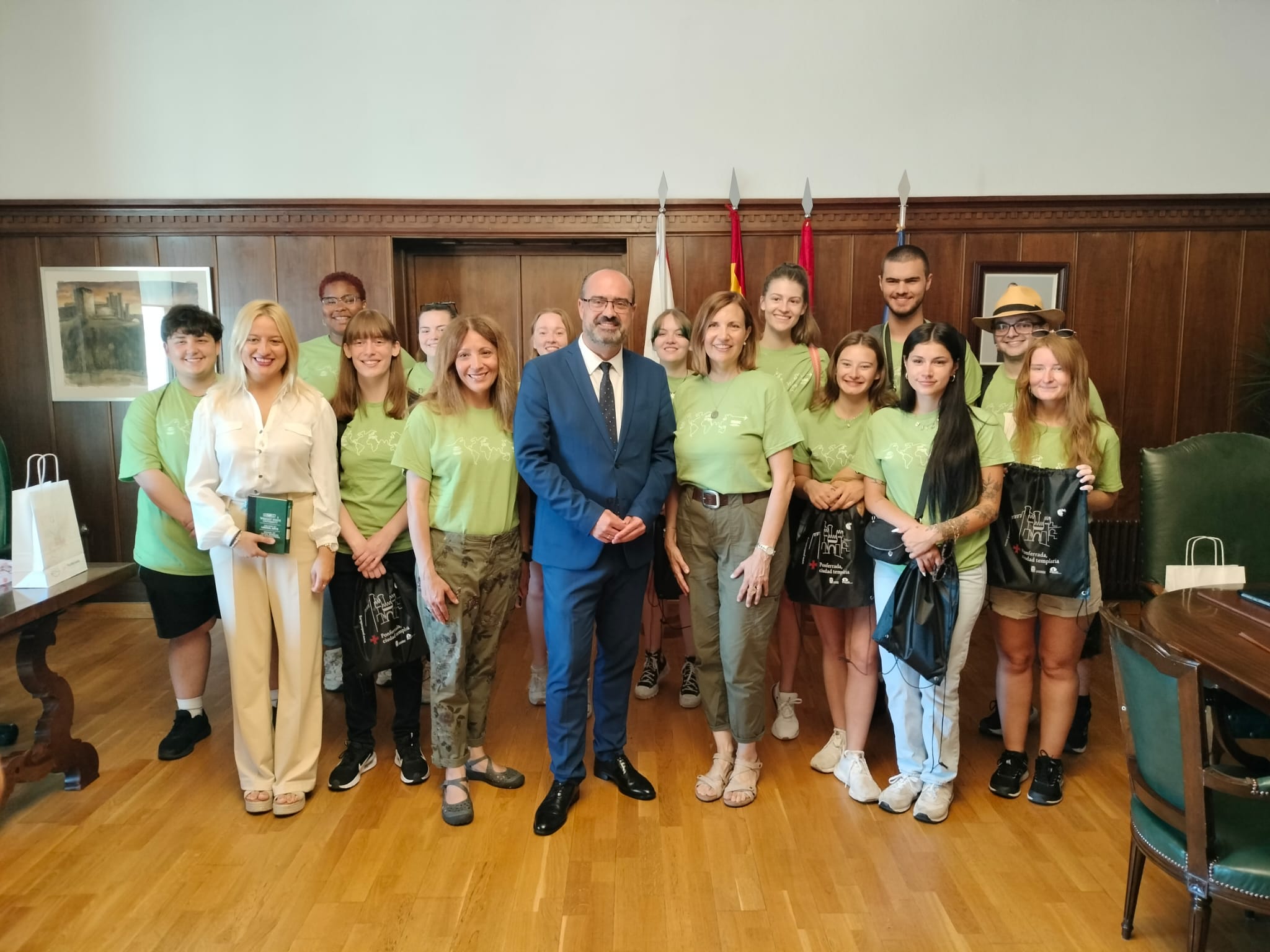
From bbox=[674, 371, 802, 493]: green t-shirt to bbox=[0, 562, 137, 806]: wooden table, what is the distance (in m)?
2.12

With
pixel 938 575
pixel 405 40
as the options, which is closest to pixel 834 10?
pixel 405 40

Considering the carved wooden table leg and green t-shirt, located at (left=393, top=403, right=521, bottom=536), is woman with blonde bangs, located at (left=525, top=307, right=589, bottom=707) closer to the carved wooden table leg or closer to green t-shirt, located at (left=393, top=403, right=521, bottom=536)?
green t-shirt, located at (left=393, top=403, right=521, bottom=536)

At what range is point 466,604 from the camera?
100 inches

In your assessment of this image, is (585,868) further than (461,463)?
No

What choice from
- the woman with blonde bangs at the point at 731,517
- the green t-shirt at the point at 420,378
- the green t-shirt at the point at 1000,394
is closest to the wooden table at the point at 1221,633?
the green t-shirt at the point at 1000,394

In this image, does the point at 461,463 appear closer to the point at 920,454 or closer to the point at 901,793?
the point at 920,454

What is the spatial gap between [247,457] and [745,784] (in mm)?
1926

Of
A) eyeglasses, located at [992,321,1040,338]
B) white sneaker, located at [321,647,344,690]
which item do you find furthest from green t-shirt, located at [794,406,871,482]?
white sneaker, located at [321,647,344,690]

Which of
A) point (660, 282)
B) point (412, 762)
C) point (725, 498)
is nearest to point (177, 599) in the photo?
point (412, 762)

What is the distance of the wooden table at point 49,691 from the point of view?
2578 millimetres

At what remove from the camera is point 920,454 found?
8.13 ft

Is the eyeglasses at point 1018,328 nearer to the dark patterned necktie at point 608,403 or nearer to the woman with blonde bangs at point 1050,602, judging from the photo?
the woman with blonde bangs at point 1050,602

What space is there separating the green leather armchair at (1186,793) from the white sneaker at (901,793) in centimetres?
78

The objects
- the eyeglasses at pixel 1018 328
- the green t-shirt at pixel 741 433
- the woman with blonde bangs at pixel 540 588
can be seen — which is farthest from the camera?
the woman with blonde bangs at pixel 540 588
